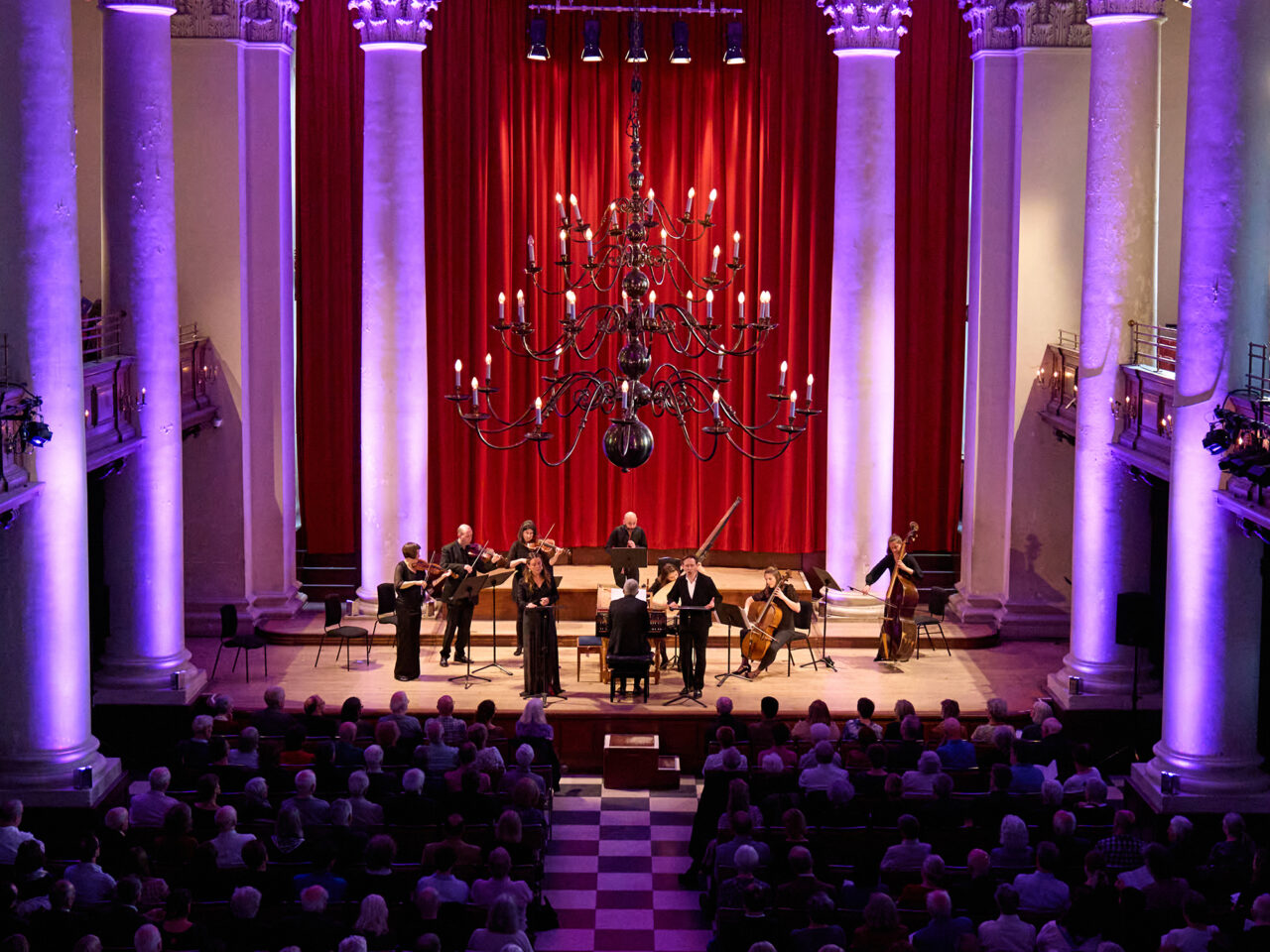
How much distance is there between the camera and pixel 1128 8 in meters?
15.7

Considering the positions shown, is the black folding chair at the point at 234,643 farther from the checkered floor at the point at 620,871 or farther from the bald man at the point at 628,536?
the bald man at the point at 628,536

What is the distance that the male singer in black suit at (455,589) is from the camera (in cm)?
1772

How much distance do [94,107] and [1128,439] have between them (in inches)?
511

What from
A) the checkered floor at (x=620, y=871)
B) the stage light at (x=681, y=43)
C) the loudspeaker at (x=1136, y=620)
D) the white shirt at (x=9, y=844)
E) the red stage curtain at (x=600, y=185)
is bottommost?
the checkered floor at (x=620, y=871)

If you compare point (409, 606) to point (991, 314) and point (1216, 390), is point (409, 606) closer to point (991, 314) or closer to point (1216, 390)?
point (991, 314)

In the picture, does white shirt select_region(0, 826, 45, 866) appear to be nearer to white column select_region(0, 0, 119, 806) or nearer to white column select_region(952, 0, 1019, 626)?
white column select_region(0, 0, 119, 806)

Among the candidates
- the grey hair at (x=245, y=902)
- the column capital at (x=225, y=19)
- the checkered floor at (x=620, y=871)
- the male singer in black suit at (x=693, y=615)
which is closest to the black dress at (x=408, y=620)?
the checkered floor at (x=620, y=871)

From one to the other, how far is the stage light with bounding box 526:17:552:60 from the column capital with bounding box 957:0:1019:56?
193 inches

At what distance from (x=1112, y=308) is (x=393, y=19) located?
8559 millimetres

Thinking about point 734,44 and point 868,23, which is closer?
point 868,23

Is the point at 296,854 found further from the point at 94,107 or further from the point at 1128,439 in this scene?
the point at 94,107

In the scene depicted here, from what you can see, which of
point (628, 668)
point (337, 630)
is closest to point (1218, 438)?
point (628, 668)

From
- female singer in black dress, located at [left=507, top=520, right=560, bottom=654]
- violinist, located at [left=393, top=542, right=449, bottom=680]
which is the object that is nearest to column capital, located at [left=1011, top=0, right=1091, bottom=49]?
female singer in black dress, located at [left=507, top=520, right=560, bottom=654]

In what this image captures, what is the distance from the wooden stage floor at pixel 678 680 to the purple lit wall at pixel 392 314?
149cm
